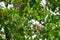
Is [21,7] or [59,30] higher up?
[21,7]

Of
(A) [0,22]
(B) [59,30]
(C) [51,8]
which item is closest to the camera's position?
(B) [59,30]

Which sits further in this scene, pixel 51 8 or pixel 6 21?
pixel 51 8

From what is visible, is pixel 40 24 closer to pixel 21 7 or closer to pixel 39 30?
pixel 39 30

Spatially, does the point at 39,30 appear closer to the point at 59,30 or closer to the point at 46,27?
the point at 46,27

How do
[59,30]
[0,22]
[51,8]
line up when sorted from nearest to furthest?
[59,30] → [0,22] → [51,8]

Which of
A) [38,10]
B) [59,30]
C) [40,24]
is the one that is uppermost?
[38,10]

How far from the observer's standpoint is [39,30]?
217cm

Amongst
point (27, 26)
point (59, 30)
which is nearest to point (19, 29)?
point (27, 26)

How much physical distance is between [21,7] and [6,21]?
0.81 ft

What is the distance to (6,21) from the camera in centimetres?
216

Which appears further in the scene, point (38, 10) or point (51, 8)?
point (51, 8)

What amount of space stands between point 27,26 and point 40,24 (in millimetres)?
154

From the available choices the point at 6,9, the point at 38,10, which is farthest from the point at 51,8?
the point at 6,9

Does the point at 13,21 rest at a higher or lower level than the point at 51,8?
lower
